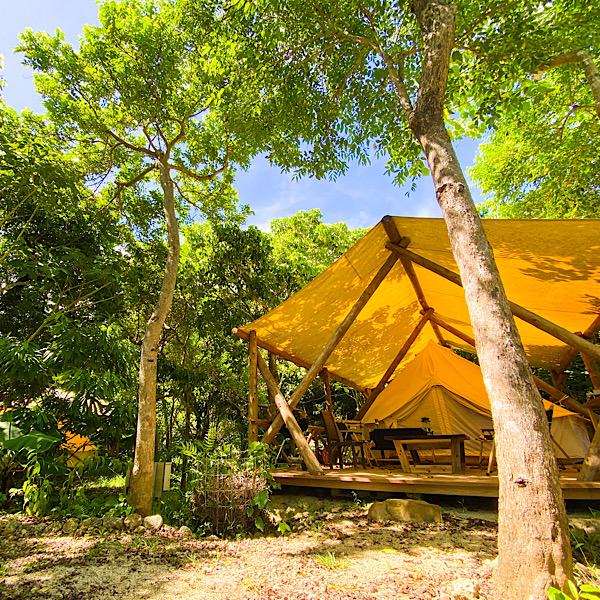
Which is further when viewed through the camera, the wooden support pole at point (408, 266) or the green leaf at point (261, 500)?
the wooden support pole at point (408, 266)

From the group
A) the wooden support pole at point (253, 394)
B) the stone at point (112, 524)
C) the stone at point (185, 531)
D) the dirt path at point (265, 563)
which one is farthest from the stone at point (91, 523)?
the wooden support pole at point (253, 394)

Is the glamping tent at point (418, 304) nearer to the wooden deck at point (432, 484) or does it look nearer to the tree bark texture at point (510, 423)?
the wooden deck at point (432, 484)

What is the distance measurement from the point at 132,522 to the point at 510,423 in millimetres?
3689

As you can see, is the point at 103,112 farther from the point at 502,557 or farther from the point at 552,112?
the point at 552,112

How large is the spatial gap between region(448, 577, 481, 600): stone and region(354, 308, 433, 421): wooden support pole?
5.65 metres

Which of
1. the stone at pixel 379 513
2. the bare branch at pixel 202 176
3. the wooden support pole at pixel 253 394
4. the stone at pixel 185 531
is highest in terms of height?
the bare branch at pixel 202 176

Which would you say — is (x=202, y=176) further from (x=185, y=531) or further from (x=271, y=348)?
(x=185, y=531)

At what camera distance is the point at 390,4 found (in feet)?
14.1

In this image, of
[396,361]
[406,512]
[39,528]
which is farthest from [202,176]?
[406,512]

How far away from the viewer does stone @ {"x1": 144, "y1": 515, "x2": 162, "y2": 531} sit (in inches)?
150

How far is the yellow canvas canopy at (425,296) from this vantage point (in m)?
4.25

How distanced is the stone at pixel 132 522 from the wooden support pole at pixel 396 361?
15.4ft

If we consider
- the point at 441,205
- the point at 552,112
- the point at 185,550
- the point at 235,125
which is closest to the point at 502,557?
the point at 441,205

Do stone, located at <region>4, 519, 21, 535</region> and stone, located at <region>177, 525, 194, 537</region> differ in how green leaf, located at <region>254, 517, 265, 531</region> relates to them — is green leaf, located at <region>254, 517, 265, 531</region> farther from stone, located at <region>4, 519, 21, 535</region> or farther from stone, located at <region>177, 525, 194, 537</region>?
stone, located at <region>4, 519, 21, 535</region>
